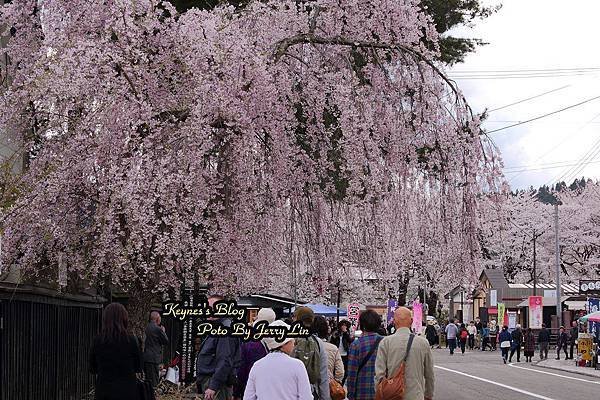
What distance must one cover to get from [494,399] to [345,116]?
10326 mm

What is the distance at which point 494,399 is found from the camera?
20312 millimetres

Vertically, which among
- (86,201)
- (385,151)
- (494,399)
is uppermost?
(385,151)

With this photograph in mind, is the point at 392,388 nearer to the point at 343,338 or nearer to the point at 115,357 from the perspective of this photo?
the point at 115,357

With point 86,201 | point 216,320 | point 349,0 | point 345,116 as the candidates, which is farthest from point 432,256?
point 216,320

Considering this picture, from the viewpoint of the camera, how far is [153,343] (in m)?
14.7

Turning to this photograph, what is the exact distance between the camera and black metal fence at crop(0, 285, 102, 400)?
393 inches

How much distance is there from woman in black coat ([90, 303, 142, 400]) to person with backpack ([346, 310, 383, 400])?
85.0 inches

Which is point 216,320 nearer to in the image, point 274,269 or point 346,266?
point 274,269

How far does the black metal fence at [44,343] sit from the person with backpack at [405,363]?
12.6 feet

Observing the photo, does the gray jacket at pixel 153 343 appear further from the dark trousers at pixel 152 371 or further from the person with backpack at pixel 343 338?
the person with backpack at pixel 343 338

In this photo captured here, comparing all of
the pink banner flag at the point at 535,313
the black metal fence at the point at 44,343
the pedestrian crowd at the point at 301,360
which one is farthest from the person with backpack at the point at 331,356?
the pink banner flag at the point at 535,313

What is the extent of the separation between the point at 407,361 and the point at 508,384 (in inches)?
694

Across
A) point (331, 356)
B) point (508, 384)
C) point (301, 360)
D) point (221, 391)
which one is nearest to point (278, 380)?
point (301, 360)

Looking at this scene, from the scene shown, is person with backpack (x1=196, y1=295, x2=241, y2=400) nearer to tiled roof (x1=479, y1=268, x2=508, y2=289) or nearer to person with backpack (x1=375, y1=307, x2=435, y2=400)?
person with backpack (x1=375, y1=307, x2=435, y2=400)
